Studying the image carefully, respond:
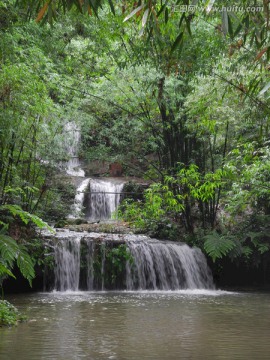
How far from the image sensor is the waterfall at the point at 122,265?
12953 mm

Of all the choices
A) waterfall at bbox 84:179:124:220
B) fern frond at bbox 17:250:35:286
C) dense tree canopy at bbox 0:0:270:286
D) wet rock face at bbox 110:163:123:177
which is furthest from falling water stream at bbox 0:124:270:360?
wet rock face at bbox 110:163:123:177

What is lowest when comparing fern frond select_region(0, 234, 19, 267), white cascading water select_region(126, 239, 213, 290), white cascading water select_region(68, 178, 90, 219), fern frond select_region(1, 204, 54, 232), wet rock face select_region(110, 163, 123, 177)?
white cascading water select_region(126, 239, 213, 290)

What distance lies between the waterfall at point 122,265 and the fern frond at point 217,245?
764 mm

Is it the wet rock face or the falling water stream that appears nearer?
the falling water stream

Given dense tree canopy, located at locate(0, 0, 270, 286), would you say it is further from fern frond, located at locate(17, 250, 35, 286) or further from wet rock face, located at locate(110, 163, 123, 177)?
wet rock face, located at locate(110, 163, 123, 177)

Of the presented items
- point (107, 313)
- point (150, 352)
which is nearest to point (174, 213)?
point (107, 313)

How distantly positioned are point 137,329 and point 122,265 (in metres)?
6.58

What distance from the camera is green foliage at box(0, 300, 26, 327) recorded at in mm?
6840

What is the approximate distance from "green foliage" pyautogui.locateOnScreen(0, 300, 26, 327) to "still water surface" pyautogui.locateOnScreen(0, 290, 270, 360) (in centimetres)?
14

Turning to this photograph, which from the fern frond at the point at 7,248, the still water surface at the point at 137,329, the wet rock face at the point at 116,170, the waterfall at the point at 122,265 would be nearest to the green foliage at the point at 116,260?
the waterfall at the point at 122,265

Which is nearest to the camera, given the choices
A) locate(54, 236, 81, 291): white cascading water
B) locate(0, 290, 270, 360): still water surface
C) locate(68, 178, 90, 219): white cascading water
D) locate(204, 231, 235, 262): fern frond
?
locate(0, 290, 270, 360): still water surface

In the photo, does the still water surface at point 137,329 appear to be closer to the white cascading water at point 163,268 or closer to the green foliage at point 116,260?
the green foliage at point 116,260

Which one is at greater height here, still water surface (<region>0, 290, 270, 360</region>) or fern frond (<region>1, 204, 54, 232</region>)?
fern frond (<region>1, 204, 54, 232</region>)

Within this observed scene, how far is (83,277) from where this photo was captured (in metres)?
13.1
